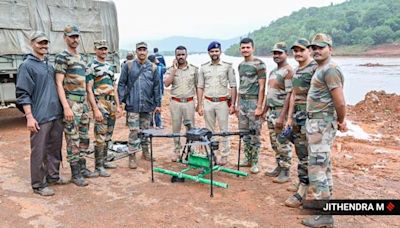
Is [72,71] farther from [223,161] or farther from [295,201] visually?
[295,201]

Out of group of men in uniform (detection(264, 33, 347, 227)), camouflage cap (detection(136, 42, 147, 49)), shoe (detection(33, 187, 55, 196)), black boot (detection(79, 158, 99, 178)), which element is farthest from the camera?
camouflage cap (detection(136, 42, 147, 49))

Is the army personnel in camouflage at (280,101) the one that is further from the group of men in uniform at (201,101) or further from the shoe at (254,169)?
the shoe at (254,169)

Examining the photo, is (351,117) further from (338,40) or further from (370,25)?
(370,25)

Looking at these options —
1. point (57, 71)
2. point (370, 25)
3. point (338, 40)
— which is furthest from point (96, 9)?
point (370, 25)

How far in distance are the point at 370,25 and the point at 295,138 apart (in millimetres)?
80177

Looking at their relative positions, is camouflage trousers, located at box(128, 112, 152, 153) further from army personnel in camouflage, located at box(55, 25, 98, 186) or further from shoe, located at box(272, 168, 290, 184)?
shoe, located at box(272, 168, 290, 184)

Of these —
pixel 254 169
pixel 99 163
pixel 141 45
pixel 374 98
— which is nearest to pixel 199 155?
pixel 254 169

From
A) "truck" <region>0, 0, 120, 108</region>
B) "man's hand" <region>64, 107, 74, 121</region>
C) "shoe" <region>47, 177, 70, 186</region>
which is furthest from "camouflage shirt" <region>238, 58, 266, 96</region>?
"truck" <region>0, 0, 120, 108</region>

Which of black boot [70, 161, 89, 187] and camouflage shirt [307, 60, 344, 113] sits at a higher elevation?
camouflage shirt [307, 60, 344, 113]

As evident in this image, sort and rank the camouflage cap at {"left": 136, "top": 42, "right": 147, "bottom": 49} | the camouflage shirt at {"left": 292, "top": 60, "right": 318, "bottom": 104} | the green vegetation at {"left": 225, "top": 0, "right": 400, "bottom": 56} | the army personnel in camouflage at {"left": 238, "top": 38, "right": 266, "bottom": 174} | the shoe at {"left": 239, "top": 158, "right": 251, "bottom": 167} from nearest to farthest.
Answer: the camouflage shirt at {"left": 292, "top": 60, "right": 318, "bottom": 104} → the army personnel in camouflage at {"left": 238, "top": 38, "right": 266, "bottom": 174} → the camouflage cap at {"left": 136, "top": 42, "right": 147, "bottom": 49} → the shoe at {"left": 239, "top": 158, "right": 251, "bottom": 167} → the green vegetation at {"left": 225, "top": 0, "right": 400, "bottom": 56}

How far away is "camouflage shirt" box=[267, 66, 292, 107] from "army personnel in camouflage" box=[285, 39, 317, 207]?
453 millimetres

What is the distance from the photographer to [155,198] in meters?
4.34

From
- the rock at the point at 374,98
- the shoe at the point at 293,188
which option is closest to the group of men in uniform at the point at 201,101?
the shoe at the point at 293,188

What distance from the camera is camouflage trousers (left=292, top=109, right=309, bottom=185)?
4.04m
